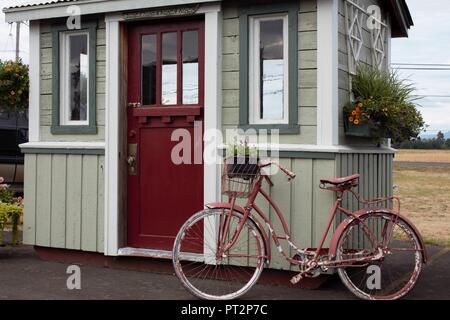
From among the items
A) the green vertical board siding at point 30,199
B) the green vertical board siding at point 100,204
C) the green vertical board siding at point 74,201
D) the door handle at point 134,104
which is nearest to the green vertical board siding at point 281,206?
the door handle at point 134,104

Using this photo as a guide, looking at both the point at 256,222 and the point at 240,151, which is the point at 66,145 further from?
the point at 256,222

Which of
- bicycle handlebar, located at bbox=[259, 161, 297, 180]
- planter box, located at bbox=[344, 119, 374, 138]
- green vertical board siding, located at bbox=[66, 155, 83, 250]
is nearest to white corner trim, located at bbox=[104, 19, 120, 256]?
green vertical board siding, located at bbox=[66, 155, 83, 250]

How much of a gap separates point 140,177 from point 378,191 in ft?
8.85

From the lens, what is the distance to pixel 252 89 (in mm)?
6441

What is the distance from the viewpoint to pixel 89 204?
7.23m

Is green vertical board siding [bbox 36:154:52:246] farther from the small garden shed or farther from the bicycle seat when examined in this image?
the bicycle seat

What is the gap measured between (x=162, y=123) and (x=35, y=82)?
178cm

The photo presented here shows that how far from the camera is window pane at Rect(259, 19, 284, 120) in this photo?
639 cm

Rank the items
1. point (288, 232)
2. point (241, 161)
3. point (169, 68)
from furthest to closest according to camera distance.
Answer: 1. point (169, 68)
2. point (288, 232)
3. point (241, 161)

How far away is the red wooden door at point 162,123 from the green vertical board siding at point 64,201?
391mm

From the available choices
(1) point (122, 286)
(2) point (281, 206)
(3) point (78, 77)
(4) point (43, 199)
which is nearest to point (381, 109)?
(2) point (281, 206)
